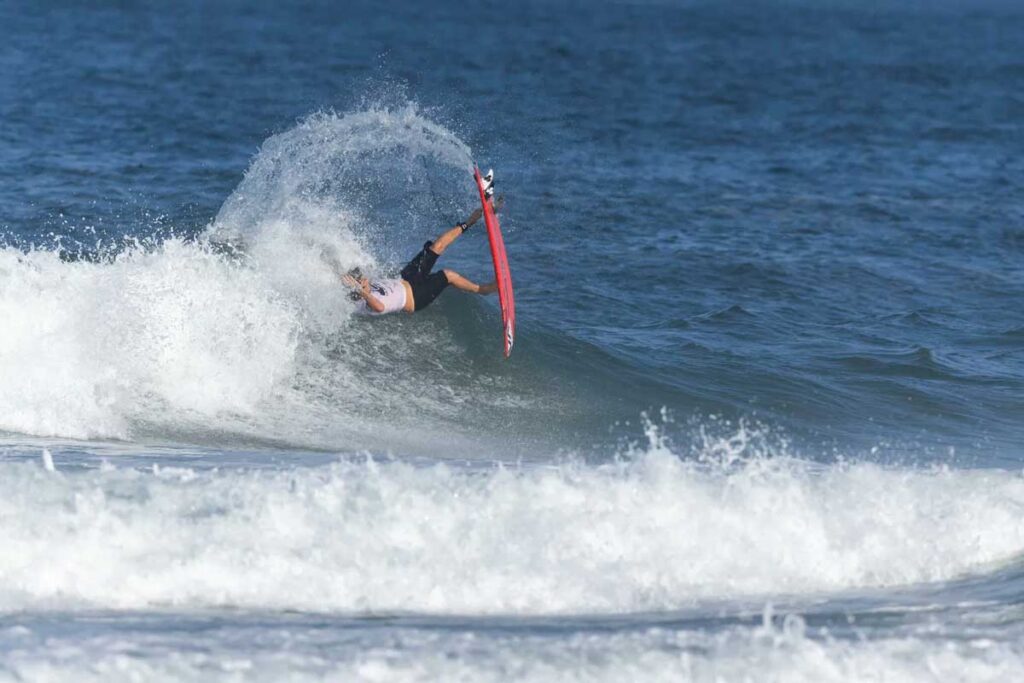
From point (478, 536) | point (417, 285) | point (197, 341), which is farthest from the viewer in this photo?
point (417, 285)

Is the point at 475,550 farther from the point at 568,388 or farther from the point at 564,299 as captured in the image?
the point at 564,299

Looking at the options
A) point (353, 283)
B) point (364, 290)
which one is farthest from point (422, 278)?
point (353, 283)

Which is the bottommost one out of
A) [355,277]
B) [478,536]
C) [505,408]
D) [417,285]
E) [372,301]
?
[505,408]

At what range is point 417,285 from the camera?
1320cm

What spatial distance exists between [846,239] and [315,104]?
16.3 meters

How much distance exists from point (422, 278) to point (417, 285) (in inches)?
3.5

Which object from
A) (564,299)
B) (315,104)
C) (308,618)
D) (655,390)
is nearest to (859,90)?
(315,104)

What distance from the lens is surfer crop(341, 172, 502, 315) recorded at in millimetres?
12836

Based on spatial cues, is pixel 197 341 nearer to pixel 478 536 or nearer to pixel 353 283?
pixel 353 283

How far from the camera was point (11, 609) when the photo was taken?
22.6ft

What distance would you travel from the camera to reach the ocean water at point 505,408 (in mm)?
6902

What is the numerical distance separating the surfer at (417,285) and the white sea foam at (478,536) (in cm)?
412

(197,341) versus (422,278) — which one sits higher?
(422,278)

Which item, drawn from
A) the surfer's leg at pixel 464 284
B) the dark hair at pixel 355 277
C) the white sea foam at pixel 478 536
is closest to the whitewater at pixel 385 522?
the white sea foam at pixel 478 536
